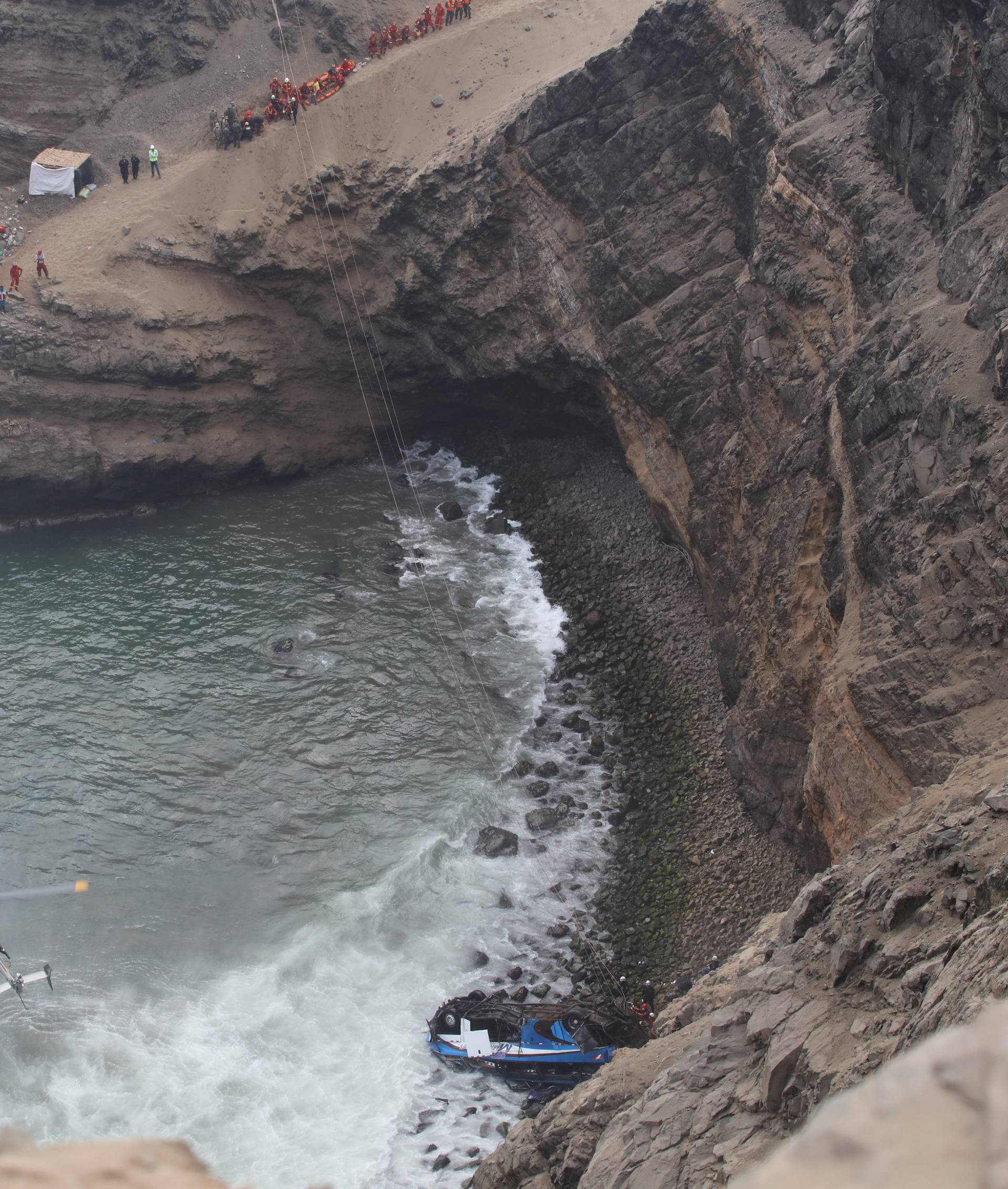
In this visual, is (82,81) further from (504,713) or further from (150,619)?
(504,713)

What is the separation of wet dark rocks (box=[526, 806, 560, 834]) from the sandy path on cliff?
81.2 feet

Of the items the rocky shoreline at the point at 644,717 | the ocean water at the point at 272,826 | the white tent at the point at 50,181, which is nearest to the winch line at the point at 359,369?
the ocean water at the point at 272,826

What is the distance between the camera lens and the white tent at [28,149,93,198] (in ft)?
133

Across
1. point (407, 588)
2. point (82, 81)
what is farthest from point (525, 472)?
point (82, 81)

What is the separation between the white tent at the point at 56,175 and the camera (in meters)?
40.7

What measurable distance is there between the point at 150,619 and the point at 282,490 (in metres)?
9.95

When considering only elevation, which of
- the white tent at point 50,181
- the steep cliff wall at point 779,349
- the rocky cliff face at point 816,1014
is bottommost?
the rocky cliff face at point 816,1014

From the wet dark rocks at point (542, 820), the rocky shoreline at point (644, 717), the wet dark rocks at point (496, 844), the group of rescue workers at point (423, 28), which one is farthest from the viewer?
the group of rescue workers at point (423, 28)

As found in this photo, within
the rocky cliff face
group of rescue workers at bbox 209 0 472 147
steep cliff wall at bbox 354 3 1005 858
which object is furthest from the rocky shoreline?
group of rescue workers at bbox 209 0 472 147

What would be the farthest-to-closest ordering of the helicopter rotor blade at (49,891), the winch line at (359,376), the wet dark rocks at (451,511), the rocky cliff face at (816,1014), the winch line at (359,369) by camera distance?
1. the wet dark rocks at (451,511)
2. the winch line at (359,376)
3. the winch line at (359,369)
4. the helicopter rotor blade at (49,891)
5. the rocky cliff face at (816,1014)

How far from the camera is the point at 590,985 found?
883 inches

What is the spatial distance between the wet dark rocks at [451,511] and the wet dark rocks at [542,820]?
1553 cm

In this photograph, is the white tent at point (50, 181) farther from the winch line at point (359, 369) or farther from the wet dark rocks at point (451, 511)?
the wet dark rocks at point (451, 511)

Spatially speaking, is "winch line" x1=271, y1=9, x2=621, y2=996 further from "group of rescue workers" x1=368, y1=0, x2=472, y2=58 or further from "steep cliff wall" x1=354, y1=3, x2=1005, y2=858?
"group of rescue workers" x1=368, y1=0, x2=472, y2=58
